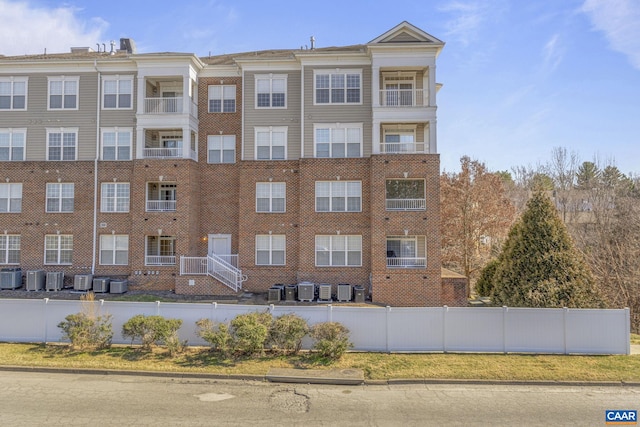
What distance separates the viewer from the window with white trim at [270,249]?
21.3m

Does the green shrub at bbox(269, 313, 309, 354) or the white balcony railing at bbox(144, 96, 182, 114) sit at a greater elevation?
the white balcony railing at bbox(144, 96, 182, 114)

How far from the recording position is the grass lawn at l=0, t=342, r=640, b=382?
1080cm

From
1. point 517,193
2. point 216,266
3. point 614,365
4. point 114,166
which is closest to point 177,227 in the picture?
point 216,266

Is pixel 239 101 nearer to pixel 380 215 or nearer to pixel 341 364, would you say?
pixel 380 215

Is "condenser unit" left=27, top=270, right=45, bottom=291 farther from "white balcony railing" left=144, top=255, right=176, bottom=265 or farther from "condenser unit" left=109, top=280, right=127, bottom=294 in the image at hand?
"white balcony railing" left=144, top=255, right=176, bottom=265

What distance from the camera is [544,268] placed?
14.3 meters

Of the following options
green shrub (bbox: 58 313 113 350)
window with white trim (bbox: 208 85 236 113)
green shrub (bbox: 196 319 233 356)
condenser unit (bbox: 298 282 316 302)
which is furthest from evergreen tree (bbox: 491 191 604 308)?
window with white trim (bbox: 208 85 236 113)

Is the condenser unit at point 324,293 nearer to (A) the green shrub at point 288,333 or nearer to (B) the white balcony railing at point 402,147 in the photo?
(A) the green shrub at point 288,333

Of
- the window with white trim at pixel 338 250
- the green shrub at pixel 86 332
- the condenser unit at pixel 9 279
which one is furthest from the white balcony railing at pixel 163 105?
the green shrub at pixel 86 332

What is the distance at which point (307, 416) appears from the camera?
8539 mm

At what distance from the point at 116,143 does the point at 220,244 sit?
815 centimetres

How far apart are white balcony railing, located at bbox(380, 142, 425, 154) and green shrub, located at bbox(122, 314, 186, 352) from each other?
532 inches

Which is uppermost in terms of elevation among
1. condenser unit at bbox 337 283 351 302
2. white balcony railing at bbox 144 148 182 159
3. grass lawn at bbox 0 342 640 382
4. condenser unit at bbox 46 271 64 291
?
white balcony railing at bbox 144 148 182 159

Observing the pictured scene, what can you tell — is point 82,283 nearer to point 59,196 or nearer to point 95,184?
point 59,196
